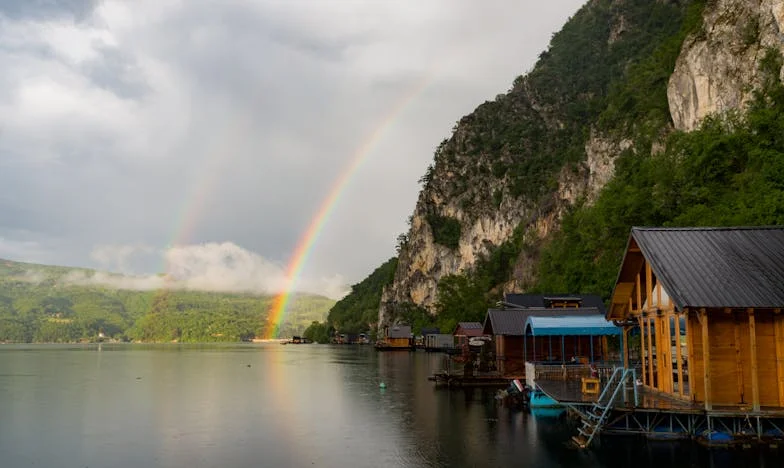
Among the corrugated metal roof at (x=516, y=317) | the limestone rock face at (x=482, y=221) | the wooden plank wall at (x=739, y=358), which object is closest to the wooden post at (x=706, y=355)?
the wooden plank wall at (x=739, y=358)

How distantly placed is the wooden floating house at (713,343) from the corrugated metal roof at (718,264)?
4 cm

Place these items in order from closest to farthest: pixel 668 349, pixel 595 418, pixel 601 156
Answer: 1. pixel 595 418
2. pixel 668 349
3. pixel 601 156

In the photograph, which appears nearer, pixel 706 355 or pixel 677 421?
pixel 706 355

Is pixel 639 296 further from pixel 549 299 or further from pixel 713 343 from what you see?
pixel 549 299

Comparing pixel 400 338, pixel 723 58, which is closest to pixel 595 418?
pixel 723 58

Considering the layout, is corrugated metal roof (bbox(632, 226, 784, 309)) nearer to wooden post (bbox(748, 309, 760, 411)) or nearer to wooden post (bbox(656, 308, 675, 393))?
wooden post (bbox(748, 309, 760, 411))

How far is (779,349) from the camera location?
2242 cm

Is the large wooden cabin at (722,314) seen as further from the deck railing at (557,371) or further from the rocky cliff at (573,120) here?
the rocky cliff at (573,120)

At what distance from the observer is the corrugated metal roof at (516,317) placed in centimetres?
4968

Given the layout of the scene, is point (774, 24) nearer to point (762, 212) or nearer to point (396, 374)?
point (762, 212)

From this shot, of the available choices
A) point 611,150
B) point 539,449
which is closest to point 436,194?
point 611,150

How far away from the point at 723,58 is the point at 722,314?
56.8 m

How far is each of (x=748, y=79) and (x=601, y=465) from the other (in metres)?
58.1

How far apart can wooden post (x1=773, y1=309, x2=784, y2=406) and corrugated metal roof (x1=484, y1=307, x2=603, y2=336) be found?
2571 cm
